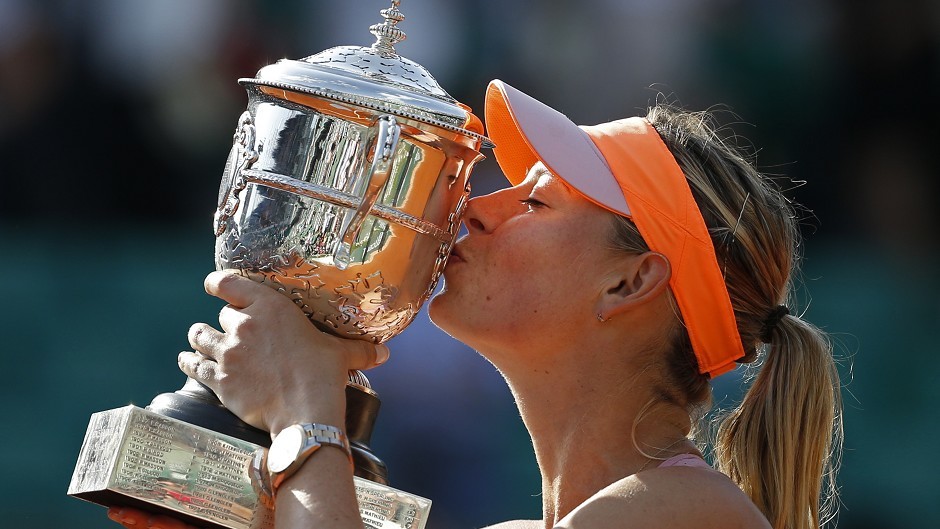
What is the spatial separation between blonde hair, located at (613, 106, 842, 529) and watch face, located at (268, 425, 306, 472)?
736 mm

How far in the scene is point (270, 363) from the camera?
2.21m

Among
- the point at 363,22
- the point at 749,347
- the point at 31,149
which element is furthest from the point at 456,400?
the point at 749,347

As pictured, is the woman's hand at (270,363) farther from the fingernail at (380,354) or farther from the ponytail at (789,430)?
the ponytail at (789,430)

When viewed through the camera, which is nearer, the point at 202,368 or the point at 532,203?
the point at 202,368

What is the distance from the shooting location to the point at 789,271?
258cm

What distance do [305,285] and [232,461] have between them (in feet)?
1.07

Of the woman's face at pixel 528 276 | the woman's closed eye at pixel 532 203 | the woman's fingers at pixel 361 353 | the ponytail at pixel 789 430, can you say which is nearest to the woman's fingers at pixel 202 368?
the woman's fingers at pixel 361 353

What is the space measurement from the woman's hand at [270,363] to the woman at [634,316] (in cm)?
8

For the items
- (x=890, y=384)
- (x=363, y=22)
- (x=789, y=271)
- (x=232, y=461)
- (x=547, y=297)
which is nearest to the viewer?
(x=232, y=461)

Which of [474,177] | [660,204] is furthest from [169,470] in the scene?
[474,177]

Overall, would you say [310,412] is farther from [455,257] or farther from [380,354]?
[455,257]

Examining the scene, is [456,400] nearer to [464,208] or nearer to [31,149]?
[31,149]

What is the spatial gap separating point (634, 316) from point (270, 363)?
711mm

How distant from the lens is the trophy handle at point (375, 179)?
2215mm
